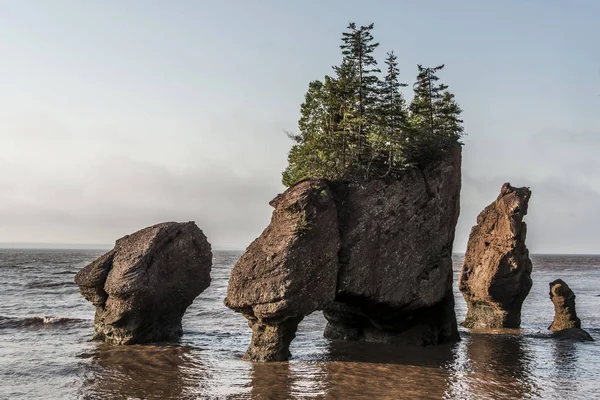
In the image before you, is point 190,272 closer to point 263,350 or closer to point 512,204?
point 263,350

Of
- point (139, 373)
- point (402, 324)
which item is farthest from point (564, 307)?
point (139, 373)

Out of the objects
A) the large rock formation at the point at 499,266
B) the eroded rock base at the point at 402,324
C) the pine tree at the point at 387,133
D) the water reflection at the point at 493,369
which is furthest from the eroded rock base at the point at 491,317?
the pine tree at the point at 387,133

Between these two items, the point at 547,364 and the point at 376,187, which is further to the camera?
the point at 376,187

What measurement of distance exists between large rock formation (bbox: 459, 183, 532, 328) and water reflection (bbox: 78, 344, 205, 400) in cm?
2123

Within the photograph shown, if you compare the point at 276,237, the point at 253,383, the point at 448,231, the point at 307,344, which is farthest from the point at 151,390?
the point at 448,231

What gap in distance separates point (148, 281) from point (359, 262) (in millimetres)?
11535

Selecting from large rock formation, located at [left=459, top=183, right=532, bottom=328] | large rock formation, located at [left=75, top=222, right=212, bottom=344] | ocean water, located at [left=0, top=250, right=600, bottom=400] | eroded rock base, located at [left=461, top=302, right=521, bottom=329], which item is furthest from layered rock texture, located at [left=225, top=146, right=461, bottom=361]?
eroded rock base, located at [left=461, top=302, right=521, bottom=329]

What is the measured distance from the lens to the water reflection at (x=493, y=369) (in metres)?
21.8

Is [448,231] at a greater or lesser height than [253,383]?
greater

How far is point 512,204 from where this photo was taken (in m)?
38.4

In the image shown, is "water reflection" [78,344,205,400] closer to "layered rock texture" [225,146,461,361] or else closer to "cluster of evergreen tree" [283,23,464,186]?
"layered rock texture" [225,146,461,361]

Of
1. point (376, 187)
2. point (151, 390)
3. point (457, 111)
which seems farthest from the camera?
point (457, 111)

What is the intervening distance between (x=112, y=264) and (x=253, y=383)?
13.8 m

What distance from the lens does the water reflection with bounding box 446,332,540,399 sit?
21828 mm
